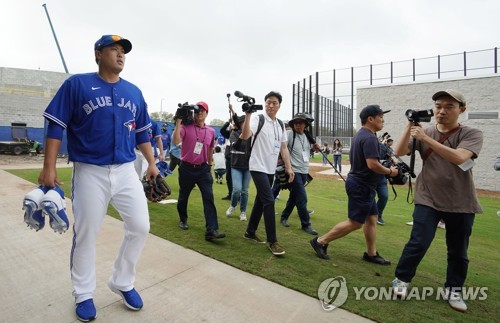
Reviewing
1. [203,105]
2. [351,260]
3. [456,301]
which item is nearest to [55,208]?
[203,105]

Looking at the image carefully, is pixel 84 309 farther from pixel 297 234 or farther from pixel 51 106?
pixel 297 234

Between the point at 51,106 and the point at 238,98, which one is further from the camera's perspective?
the point at 238,98

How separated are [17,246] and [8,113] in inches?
1162

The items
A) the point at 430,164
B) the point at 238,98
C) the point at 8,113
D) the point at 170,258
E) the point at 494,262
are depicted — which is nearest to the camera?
the point at 430,164

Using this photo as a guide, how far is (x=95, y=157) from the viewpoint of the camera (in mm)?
2348

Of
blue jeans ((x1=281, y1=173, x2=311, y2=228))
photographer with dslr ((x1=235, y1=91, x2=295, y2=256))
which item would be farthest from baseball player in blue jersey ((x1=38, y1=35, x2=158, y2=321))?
blue jeans ((x1=281, y1=173, x2=311, y2=228))

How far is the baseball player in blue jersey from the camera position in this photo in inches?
90.9

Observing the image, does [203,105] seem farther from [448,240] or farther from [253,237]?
[448,240]

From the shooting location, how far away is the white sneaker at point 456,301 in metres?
2.78

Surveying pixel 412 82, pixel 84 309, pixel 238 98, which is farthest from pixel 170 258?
pixel 412 82

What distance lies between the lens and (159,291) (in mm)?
2803

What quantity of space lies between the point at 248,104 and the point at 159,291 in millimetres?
2230

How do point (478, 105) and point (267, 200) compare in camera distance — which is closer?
point (267, 200)

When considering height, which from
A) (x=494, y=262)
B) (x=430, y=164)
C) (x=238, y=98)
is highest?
(x=238, y=98)
